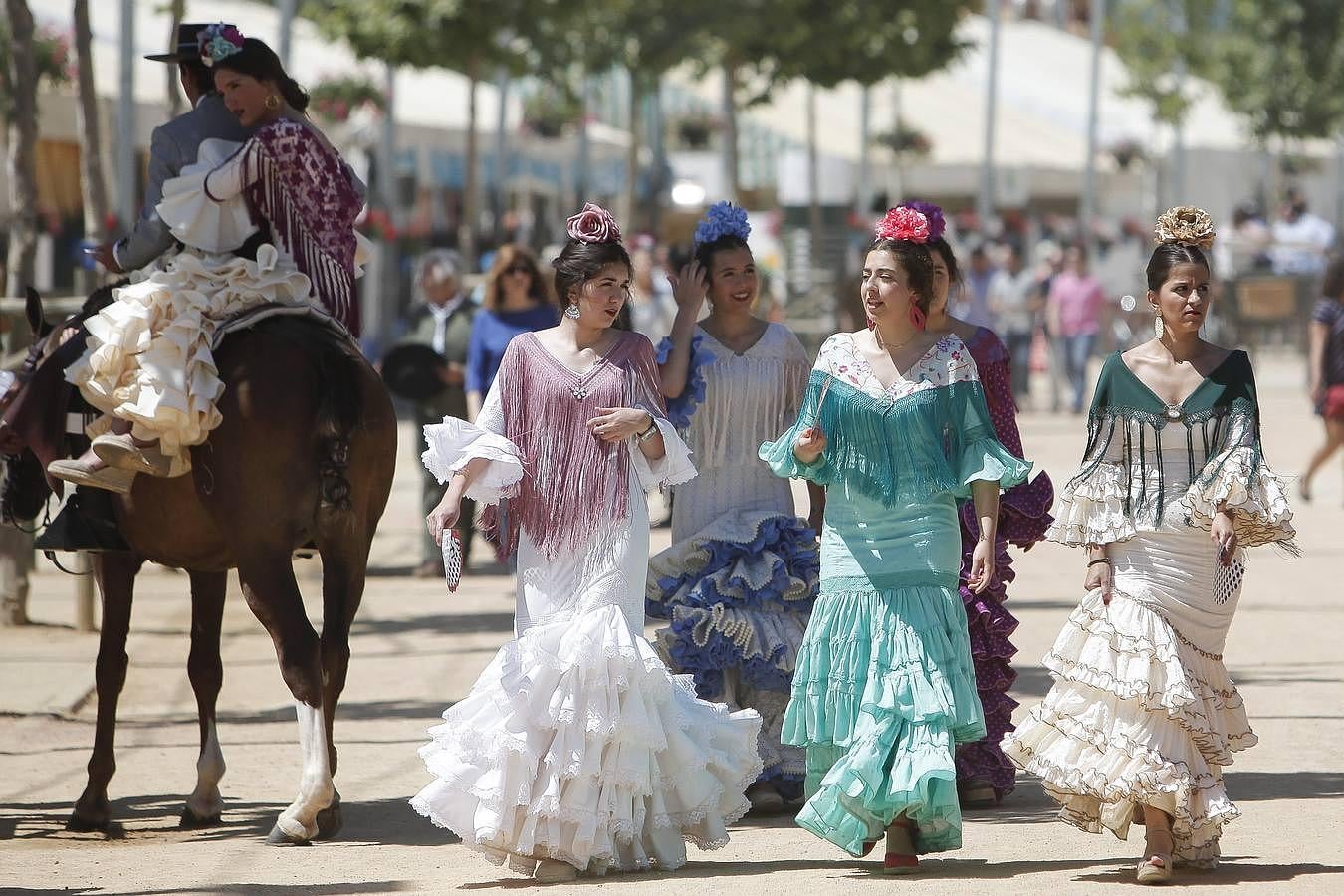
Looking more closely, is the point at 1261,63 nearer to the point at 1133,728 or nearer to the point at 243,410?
the point at 243,410

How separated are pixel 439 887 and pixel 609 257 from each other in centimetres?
191

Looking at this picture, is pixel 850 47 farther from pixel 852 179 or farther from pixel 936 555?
pixel 936 555

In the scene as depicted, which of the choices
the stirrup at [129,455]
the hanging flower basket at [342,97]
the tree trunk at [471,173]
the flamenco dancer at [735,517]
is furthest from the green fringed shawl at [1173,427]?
the hanging flower basket at [342,97]

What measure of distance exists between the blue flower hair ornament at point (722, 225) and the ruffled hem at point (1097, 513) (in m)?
1.87

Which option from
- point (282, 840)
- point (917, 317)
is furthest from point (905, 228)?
point (282, 840)

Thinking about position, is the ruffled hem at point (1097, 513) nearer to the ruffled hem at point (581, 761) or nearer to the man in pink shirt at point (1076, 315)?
the ruffled hem at point (581, 761)

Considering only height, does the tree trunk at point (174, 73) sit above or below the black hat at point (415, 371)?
above

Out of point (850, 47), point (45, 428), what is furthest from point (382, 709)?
point (850, 47)

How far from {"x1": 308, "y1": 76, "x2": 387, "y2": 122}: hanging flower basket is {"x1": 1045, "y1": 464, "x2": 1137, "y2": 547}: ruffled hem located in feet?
59.3

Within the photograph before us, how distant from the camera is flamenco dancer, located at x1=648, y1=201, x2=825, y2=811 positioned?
763 centimetres

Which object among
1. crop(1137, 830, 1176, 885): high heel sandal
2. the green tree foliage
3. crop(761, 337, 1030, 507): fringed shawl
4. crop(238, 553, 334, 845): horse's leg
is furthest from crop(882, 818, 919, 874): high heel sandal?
the green tree foliage

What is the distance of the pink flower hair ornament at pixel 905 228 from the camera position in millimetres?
6566

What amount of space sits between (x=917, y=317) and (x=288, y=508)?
210cm

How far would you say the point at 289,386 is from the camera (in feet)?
23.7
